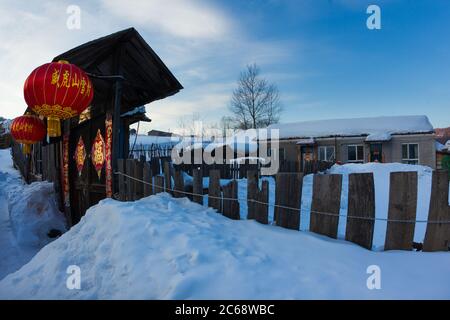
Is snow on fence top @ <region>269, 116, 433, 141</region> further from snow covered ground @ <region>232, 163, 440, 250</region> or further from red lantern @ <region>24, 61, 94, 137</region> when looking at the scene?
red lantern @ <region>24, 61, 94, 137</region>

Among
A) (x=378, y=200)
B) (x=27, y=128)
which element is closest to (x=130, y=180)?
(x=27, y=128)

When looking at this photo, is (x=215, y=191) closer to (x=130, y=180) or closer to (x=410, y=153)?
(x=130, y=180)

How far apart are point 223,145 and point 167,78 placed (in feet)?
44.4

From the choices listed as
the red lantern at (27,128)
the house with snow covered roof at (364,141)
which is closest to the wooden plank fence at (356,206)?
the red lantern at (27,128)

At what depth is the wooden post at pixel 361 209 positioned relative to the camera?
3.07 metres

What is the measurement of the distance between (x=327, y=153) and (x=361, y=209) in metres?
20.9

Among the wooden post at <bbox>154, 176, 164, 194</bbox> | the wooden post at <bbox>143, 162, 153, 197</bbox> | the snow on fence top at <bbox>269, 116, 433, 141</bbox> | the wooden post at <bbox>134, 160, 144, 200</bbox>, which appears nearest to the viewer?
A: the wooden post at <bbox>154, 176, 164, 194</bbox>

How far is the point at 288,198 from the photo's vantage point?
3.55 metres

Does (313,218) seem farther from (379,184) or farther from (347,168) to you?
(347,168)

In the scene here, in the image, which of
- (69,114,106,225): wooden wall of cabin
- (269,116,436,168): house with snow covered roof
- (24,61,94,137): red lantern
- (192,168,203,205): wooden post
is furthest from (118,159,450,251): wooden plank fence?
(269,116,436,168): house with snow covered roof

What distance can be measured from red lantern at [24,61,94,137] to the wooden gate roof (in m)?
0.95

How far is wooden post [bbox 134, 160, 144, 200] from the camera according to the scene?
5396 millimetres

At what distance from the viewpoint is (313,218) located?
3361mm
